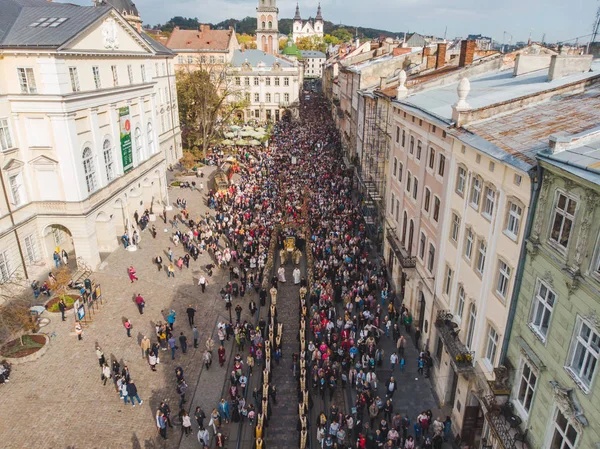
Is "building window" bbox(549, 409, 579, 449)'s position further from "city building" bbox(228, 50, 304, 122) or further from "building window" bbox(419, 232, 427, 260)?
"city building" bbox(228, 50, 304, 122)

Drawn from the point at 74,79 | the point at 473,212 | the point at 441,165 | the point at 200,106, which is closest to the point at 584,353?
the point at 473,212

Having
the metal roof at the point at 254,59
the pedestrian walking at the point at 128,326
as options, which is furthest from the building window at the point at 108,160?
the metal roof at the point at 254,59

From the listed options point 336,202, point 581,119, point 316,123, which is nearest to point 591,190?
point 581,119

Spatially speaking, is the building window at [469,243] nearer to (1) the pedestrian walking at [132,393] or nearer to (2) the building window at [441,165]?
(2) the building window at [441,165]

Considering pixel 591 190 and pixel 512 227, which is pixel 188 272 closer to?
pixel 512 227

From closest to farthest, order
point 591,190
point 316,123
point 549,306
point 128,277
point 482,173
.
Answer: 1. point 591,190
2. point 549,306
3. point 482,173
4. point 128,277
5. point 316,123
